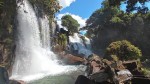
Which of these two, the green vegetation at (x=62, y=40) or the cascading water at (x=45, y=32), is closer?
the cascading water at (x=45, y=32)

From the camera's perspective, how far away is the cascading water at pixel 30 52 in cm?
3416

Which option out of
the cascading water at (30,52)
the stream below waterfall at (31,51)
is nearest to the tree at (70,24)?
the stream below waterfall at (31,51)

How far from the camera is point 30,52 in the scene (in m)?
38.2

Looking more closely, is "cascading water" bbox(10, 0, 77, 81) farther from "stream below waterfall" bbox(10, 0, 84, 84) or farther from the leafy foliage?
the leafy foliage

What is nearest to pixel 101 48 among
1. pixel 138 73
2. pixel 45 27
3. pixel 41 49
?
pixel 45 27

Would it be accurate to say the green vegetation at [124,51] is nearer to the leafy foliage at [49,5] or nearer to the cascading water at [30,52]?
the cascading water at [30,52]

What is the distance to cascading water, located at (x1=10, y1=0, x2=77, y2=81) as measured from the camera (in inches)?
A: 1345

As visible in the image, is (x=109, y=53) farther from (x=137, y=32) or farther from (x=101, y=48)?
(x=101, y=48)

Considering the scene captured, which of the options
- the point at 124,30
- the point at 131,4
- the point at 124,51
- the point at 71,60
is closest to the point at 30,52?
the point at 71,60

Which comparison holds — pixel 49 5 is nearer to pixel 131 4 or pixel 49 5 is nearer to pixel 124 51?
pixel 124 51

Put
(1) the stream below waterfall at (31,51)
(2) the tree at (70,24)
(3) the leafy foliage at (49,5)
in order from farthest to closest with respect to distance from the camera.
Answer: (2) the tree at (70,24)
(3) the leafy foliage at (49,5)
(1) the stream below waterfall at (31,51)

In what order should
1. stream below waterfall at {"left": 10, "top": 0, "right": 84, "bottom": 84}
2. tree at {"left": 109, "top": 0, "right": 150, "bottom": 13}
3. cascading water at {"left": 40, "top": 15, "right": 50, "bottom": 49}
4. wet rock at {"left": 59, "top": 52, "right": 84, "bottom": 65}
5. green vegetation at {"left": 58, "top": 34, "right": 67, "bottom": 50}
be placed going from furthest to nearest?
green vegetation at {"left": 58, "top": 34, "right": 67, "bottom": 50}
cascading water at {"left": 40, "top": 15, "right": 50, "bottom": 49}
wet rock at {"left": 59, "top": 52, "right": 84, "bottom": 65}
stream below waterfall at {"left": 10, "top": 0, "right": 84, "bottom": 84}
tree at {"left": 109, "top": 0, "right": 150, "bottom": 13}

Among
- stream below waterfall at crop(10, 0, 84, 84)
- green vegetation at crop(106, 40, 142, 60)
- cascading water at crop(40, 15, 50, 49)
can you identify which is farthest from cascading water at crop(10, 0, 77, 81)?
green vegetation at crop(106, 40, 142, 60)

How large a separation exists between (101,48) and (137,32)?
10828 millimetres
